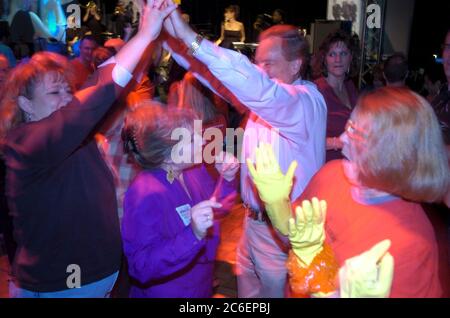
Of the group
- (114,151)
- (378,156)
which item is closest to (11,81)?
(114,151)

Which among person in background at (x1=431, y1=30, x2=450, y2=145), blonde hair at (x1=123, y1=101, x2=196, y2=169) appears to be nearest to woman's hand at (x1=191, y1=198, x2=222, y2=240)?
blonde hair at (x1=123, y1=101, x2=196, y2=169)

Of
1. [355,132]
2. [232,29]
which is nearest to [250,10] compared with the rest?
[232,29]

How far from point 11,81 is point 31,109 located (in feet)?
0.46

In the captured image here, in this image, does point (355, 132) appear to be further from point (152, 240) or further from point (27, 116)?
point (27, 116)

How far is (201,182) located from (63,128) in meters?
0.73

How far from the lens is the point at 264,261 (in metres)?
2.02

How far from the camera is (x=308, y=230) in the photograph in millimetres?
1205

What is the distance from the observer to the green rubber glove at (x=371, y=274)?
3.41ft

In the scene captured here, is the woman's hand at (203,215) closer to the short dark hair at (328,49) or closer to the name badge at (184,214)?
the name badge at (184,214)

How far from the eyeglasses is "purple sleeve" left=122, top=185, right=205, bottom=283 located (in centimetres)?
63

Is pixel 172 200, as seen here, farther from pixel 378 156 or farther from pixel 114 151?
pixel 378 156

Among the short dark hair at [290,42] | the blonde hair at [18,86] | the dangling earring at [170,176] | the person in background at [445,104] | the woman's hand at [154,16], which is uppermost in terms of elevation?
the woman's hand at [154,16]

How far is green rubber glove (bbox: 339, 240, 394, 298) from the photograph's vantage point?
1040 millimetres

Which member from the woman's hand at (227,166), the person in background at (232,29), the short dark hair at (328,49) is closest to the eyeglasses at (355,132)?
the woman's hand at (227,166)
